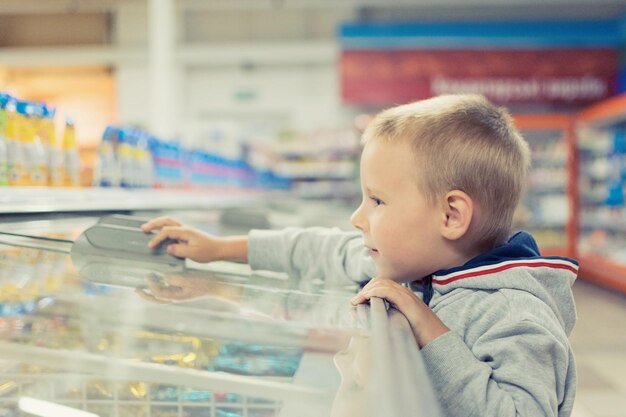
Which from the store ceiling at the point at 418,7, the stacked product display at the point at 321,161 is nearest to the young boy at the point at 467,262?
the stacked product display at the point at 321,161

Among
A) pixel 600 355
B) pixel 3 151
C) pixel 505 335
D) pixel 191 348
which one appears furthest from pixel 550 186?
pixel 191 348

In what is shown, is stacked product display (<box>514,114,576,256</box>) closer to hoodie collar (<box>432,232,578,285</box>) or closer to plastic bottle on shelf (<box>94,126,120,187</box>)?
plastic bottle on shelf (<box>94,126,120,187</box>)

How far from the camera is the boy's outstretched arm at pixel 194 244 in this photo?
123 cm

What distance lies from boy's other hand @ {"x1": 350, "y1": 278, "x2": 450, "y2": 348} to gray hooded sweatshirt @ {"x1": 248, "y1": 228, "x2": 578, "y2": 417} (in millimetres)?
17

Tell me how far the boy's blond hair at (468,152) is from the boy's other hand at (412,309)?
6.3 inches

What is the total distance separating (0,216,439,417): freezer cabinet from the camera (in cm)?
63

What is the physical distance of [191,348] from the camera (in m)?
0.83

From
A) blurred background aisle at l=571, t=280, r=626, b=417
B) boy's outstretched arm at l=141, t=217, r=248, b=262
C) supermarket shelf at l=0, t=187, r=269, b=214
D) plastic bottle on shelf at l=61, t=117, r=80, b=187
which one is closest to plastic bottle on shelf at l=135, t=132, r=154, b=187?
supermarket shelf at l=0, t=187, r=269, b=214

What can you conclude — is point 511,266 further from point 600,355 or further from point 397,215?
point 600,355

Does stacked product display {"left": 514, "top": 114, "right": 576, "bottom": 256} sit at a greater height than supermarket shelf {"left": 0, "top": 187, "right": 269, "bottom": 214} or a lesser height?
lesser

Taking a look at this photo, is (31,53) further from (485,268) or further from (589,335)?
(485,268)

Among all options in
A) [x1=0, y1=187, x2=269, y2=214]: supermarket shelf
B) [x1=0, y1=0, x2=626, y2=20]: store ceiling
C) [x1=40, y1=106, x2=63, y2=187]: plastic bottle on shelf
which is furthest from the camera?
[x1=0, y1=0, x2=626, y2=20]: store ceiling

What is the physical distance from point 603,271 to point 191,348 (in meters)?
6.87

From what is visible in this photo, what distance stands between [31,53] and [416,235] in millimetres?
10491
